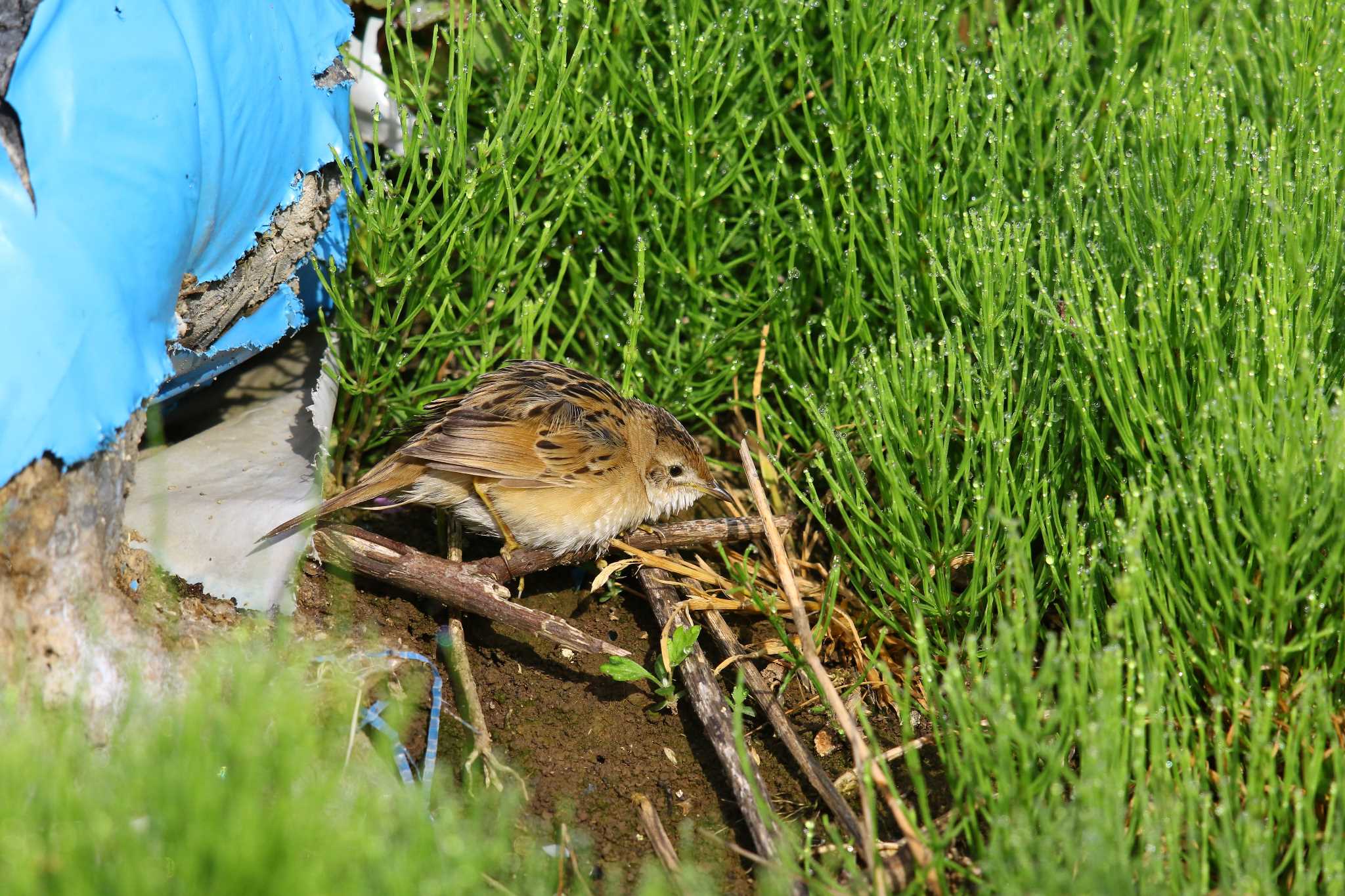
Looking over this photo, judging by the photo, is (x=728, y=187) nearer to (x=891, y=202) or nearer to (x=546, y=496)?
→ (x=891, y=202)

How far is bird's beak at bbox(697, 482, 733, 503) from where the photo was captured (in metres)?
4.82

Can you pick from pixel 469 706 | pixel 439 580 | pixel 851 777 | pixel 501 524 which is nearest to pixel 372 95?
pixel 501 524

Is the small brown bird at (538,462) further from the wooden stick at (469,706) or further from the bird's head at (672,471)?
the wooden stick at (469,706)

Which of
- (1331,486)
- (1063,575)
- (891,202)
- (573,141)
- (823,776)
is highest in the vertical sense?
(573,141)

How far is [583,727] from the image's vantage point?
4.17 meters

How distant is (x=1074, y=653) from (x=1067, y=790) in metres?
0.88

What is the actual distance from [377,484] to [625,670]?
114 centimetres

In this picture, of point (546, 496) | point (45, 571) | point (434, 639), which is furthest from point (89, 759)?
point (546, 496)

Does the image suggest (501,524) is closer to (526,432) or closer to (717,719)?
(526,432)

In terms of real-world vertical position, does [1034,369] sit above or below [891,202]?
below

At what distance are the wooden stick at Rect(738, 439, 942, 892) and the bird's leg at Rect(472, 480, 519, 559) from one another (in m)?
0.93

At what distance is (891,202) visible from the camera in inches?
193

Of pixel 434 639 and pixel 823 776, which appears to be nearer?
pixel 823 776

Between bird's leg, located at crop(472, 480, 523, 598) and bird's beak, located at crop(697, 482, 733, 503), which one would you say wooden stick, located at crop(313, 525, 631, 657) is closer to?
bird's leg, located at crop(472, 480, 523, 598)
